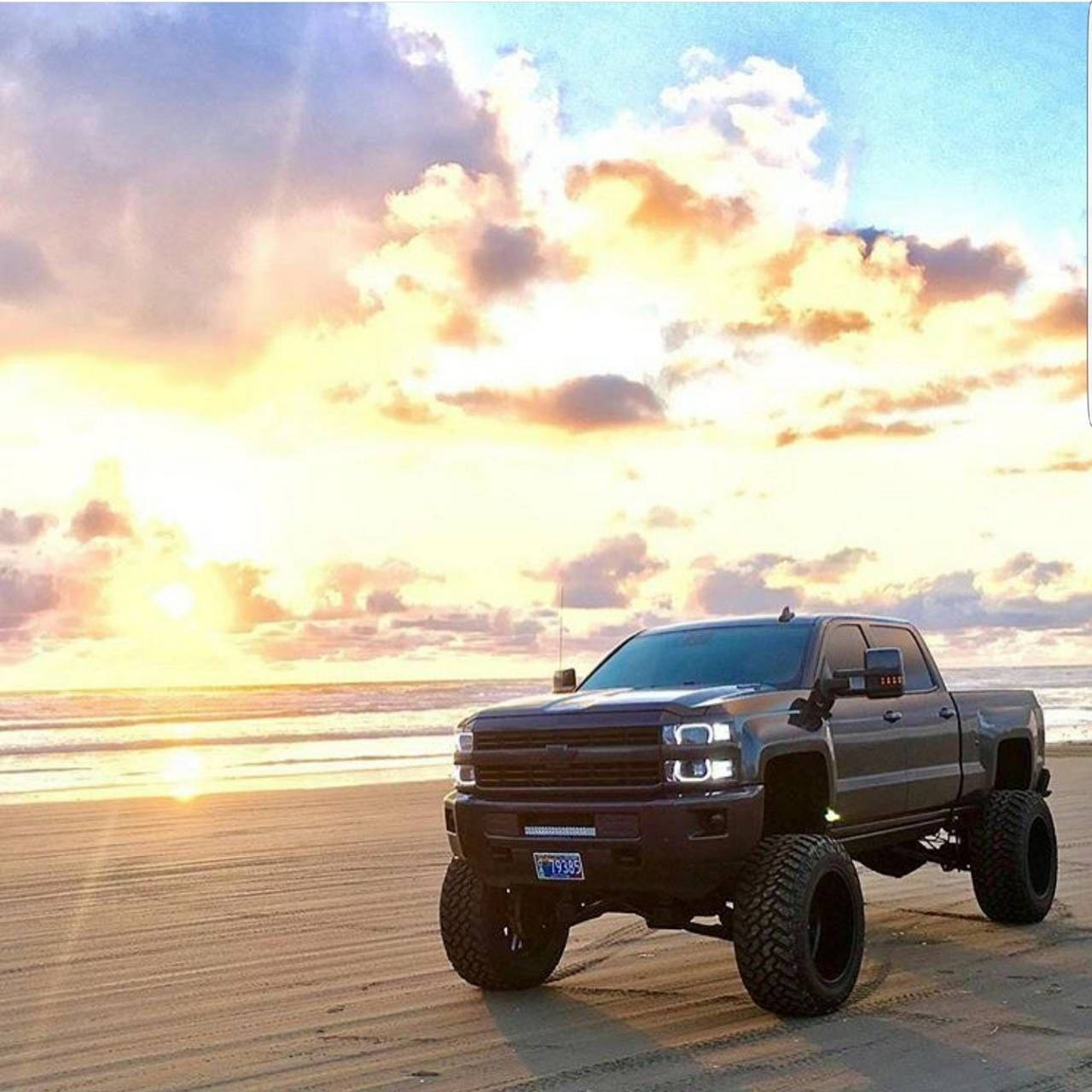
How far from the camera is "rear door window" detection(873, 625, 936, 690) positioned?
10570 millimetres

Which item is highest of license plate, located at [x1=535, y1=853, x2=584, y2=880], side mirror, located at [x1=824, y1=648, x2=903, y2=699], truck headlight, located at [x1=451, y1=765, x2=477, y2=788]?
side mirror, located at [x1=824, y1=648, x2=903, y2=699]

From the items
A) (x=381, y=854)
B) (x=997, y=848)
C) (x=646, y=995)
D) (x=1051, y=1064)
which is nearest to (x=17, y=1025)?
(x=646, y=995)

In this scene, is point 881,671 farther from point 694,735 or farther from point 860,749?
point 694,735

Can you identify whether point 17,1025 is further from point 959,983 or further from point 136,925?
point 959,983

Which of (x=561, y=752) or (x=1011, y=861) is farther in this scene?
(x=1011, y=861)

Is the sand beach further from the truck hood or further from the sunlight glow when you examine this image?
the sunlight glow

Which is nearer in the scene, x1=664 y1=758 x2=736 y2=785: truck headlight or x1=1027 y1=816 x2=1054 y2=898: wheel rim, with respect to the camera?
x1=664 y1=758 x2=736 y2=785: truck headlight

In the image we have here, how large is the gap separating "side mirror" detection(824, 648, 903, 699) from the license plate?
1721 millimetres

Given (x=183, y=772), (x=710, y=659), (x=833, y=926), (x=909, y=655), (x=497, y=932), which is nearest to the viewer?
(x=833, y=926)

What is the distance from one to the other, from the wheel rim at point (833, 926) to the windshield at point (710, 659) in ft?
3.84

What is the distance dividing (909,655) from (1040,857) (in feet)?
5.84

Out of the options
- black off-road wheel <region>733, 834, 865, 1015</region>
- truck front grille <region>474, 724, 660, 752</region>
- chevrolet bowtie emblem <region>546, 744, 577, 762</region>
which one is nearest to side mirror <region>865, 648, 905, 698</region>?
black off-road wheel <region>733, 834, 865, 1015</region>

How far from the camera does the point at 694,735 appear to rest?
8258 millimetres

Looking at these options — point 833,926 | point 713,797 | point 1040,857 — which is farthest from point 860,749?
point 1040,857
